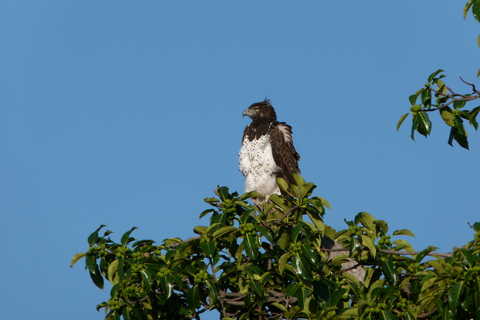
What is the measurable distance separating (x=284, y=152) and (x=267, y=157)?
10.5 inches

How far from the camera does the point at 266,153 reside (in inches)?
380

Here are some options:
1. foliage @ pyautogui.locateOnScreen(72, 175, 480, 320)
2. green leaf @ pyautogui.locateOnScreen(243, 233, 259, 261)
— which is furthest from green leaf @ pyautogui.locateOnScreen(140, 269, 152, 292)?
green leaf @ pyautogui.locateOnScreen(243, 233, 259, 261)

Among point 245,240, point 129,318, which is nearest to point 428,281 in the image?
point 245,240

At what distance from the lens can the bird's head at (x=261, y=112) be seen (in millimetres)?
10266

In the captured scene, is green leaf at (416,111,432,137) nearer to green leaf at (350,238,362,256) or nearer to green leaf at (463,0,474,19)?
green leaf at (463,0,474,19)

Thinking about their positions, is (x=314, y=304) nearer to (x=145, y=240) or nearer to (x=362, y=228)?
(x=362, y=228)

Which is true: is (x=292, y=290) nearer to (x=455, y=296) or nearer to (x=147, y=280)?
Result: (x=147, y=280)

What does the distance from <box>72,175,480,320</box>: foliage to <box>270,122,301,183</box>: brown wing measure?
3.61 metres

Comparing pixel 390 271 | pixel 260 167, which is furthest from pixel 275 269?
pixel 260 167

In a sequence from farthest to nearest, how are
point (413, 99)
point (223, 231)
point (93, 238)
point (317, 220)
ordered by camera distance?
point (413, 99) < point (93, 238) < point (317, 220) < point (223, 231)

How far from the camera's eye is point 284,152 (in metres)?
9.66

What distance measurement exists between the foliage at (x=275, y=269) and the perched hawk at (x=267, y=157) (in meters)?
3.59

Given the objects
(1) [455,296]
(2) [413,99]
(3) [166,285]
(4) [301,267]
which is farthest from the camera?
(2) [413,99]

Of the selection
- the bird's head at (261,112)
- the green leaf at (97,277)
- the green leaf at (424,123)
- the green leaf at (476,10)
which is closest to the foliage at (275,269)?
the green leaf at (97,277)
